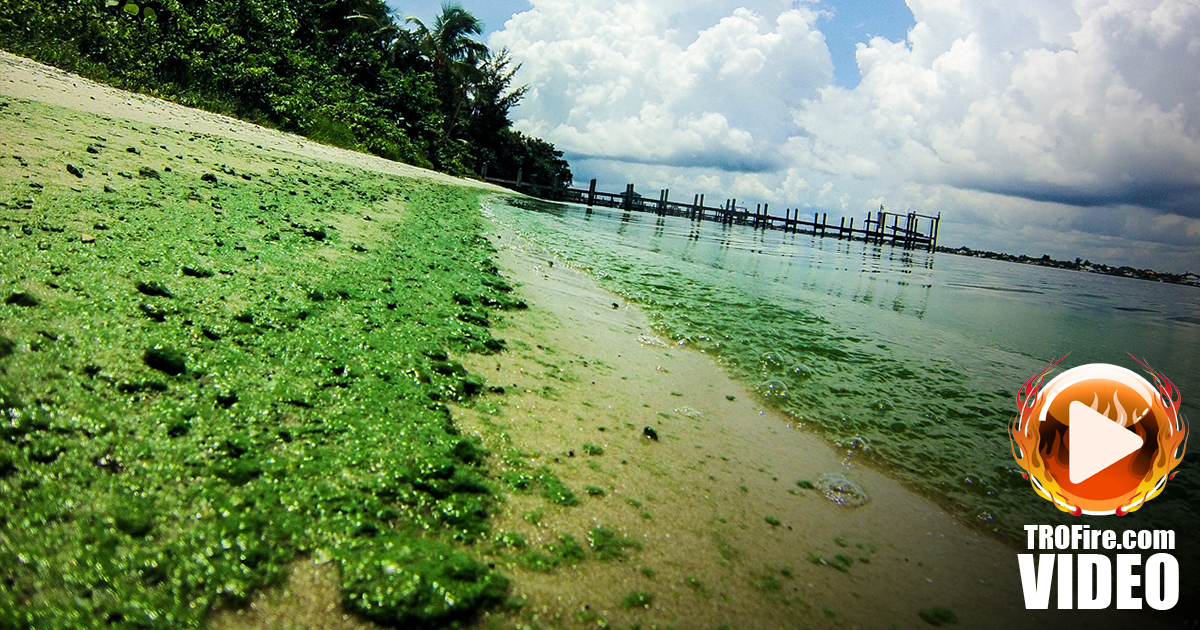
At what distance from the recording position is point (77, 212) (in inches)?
132

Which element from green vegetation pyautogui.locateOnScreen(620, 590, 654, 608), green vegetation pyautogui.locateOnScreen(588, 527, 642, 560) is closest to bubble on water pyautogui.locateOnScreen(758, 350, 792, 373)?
green vegetation pyautogui.locateOnScreen(588, 527, 642, 560)

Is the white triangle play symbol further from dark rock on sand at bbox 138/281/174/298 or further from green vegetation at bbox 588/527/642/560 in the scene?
dark rock on sand at bbox 138/281/174/298

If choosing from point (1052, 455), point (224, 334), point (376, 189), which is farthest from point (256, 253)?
point (376, 189)

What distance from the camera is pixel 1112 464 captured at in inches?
120

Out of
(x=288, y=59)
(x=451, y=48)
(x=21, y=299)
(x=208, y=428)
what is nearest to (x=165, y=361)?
(x=208, y=428)

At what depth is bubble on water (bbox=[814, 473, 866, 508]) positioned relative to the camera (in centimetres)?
267

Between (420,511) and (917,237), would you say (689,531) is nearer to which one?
(420,511)

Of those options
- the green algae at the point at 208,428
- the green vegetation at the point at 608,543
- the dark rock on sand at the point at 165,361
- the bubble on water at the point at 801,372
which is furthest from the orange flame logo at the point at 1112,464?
the dark rock on sand at the point at 165,361

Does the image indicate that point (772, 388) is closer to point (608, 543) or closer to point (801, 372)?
point (801, 372)

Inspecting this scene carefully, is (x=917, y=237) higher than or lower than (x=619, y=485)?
higher

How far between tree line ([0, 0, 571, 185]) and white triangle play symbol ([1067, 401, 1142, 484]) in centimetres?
1613

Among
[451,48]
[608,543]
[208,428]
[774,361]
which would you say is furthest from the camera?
[451,48]

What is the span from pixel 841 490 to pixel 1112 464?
1604mm

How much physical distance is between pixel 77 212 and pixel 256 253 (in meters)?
0.96
